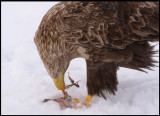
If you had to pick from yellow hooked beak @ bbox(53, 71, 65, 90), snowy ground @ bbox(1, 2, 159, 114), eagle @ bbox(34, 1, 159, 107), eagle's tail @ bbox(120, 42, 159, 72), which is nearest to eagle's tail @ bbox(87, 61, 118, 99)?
eagle @ bbox(34, 1, 159, 107)

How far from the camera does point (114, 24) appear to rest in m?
3.49

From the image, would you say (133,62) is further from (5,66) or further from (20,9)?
(20,9)

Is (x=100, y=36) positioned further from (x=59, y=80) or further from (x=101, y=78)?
(x=59, y=80)

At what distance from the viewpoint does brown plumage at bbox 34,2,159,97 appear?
11.5ft

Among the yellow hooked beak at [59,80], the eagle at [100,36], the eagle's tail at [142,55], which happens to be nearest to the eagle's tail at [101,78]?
the eagle at [100,36]

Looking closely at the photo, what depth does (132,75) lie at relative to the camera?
473 cm

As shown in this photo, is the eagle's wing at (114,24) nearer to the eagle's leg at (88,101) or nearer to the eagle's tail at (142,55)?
Answer: the eagle's tail at (142,55)

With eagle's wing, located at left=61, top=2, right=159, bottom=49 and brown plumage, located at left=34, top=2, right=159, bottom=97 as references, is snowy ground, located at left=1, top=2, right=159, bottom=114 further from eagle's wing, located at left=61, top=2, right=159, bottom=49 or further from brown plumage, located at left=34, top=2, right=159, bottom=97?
eagle's wing, located at left=61, top=2, right=159, bottom=49

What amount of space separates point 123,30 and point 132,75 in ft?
4.58

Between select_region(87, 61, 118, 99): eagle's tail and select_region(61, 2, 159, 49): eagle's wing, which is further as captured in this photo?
select_region(87, 61, 118, 99): eagle's tail

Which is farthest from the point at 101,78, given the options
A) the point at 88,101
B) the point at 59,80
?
the point at 59,80

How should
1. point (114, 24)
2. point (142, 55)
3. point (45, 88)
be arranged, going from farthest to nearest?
1. point (45, 88)
2. point (142, 55)
3. point (114, 24)

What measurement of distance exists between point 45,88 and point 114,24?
157 centimetres

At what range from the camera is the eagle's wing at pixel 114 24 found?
3498 millimetres
